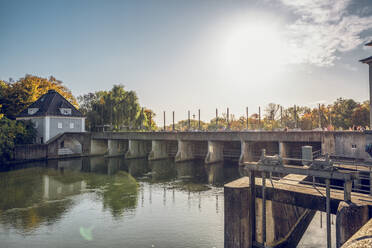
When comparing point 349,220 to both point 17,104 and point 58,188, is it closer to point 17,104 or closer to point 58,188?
point 58,188

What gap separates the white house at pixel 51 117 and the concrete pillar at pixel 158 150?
23653 mm

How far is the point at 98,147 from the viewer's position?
66.3 m

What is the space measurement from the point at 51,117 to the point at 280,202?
59.8 meters

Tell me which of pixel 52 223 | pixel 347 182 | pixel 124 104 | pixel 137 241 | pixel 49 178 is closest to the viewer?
pixel 347 182

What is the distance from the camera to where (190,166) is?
46406mm

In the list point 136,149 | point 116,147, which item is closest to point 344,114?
point 136,149

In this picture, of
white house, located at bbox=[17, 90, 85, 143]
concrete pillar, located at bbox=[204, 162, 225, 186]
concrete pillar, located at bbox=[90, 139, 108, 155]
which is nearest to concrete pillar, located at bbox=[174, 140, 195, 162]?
concrete pillar, located at bbox=[204, 162, 225, 186]

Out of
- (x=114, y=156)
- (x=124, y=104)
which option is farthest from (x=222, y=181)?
(x=124, y=104)

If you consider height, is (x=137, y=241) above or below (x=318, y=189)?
below

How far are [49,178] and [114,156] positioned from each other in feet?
85.3

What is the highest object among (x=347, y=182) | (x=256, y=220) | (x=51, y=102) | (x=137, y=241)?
(x=51, y=102)

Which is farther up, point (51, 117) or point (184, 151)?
point (51, 117)

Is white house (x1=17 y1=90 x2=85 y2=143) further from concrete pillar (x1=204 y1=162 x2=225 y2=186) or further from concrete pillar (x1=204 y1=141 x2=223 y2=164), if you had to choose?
concrete pillar (x1=204 y1=162 x2=225 y2=186)

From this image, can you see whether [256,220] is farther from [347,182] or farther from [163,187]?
[163,187]
